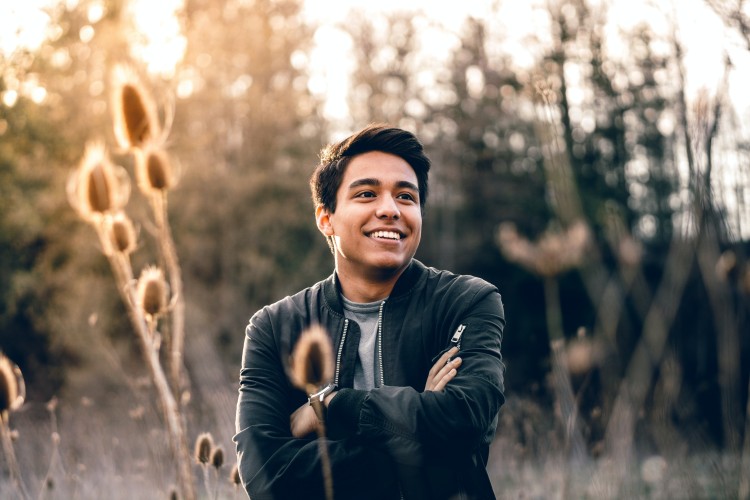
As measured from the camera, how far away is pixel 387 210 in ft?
9.51

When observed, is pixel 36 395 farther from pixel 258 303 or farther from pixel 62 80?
pixel 62 80

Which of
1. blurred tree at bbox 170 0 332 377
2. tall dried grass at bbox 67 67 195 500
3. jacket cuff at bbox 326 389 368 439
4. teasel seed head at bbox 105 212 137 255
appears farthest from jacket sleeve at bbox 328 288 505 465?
blurred tree at bbox 170 0 332 377

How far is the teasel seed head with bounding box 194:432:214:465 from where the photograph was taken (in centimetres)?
265

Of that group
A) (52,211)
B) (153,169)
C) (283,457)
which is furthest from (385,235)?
(52,211)

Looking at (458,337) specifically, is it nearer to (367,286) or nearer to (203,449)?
(367,286)

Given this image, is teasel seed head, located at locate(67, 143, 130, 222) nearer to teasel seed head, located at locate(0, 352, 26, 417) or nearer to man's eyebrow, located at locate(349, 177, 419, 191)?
teasel seed head, located at locate(0, 352, 26, 417)

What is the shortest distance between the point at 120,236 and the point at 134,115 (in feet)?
1.02

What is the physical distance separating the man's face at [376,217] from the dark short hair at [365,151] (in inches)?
1.1

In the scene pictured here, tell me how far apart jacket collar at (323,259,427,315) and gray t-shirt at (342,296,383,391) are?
45mm

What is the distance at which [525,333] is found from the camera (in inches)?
653

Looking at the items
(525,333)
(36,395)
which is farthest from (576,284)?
(36,395)

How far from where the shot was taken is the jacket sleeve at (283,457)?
262cm

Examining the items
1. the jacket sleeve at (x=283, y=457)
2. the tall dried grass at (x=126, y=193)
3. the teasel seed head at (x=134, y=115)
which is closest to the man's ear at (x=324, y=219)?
the jacket sleeve at (x=283, y=457)

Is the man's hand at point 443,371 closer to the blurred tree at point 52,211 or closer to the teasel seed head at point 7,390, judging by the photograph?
the teasel seed head at point 7,390
